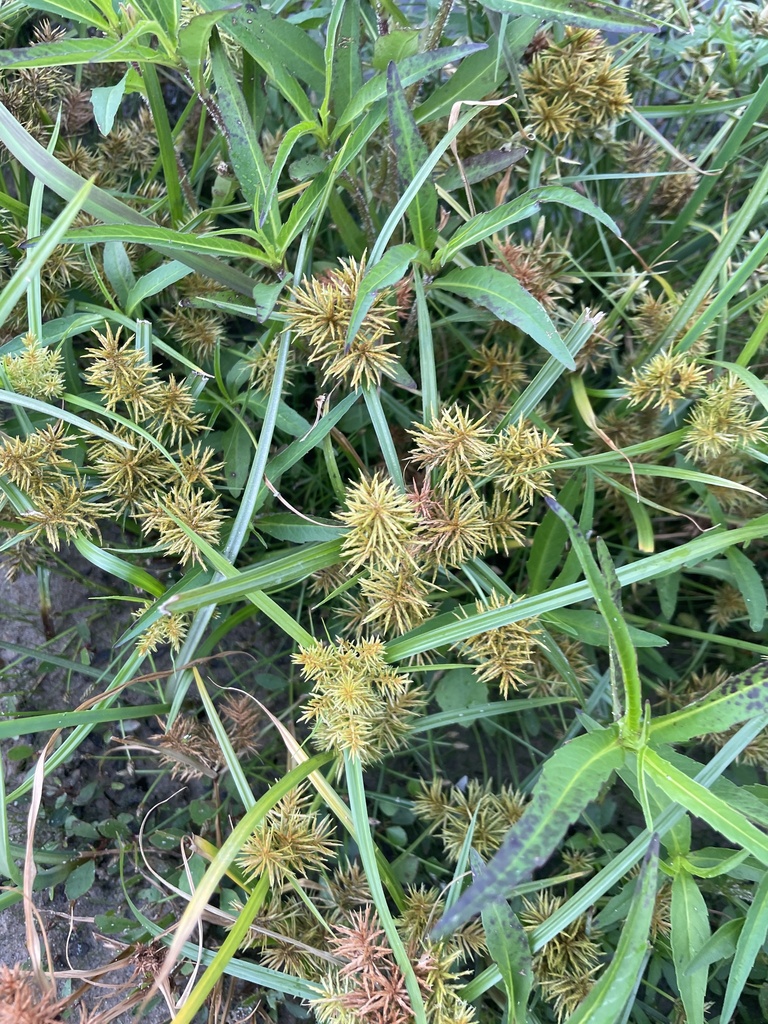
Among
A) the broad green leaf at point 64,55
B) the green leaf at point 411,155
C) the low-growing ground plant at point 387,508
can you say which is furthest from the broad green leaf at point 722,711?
the broad green leaf at point 64,55

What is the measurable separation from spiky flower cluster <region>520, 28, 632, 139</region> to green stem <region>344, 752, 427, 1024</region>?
919mm

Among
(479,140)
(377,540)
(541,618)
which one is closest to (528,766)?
(541,618)

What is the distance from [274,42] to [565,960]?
4.07 feet

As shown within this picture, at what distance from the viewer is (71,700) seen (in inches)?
47.6

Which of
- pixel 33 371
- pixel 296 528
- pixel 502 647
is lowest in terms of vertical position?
pixel 502 647

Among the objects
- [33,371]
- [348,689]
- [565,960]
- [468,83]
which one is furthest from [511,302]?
[565,960]

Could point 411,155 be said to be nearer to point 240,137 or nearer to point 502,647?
point 240,137

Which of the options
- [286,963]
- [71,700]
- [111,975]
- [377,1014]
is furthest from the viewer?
[71,700]

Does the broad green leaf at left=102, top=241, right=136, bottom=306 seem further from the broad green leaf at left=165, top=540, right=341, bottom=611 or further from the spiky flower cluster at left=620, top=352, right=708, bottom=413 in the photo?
the spiky flower cluster at left=620, top=352, right=708, bottom=413

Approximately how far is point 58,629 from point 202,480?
502 mm

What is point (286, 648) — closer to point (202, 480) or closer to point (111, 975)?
point (202, 480)

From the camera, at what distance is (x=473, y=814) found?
99 centimetres

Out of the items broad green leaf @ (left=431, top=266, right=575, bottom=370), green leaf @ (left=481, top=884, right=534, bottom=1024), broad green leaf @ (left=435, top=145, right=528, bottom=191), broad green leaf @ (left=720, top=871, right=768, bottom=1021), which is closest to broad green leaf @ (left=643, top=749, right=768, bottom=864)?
broad green leaf @ (left=720, top=871, right=768, bottom=1021)

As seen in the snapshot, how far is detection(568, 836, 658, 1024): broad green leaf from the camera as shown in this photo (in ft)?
2.23
